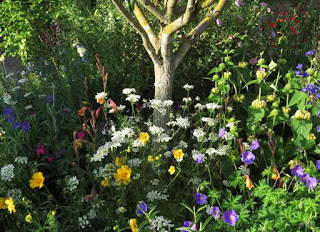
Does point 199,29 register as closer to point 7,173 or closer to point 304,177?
point 304,177

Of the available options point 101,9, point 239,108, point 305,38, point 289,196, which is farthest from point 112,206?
point 305,38

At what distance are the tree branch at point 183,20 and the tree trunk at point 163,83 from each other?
0.27 meters

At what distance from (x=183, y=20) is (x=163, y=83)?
21.1 inches

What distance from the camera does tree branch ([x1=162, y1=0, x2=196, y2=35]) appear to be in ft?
8.25

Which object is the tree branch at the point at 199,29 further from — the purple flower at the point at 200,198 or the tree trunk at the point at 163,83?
the purple flower at the point at 200,198

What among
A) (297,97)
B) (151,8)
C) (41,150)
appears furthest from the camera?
(297,97)

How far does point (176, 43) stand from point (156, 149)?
1.33 metres

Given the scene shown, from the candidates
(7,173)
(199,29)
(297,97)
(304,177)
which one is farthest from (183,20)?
(7,173)

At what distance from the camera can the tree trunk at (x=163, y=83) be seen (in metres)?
2.89

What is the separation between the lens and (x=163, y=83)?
2928 mm

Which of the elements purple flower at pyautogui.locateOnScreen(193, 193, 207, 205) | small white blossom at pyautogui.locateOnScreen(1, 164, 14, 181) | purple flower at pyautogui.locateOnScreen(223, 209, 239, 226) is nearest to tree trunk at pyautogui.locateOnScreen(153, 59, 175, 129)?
Result: purple flower at pyautogui.locateOnScreen(193, 193, 207, 205)

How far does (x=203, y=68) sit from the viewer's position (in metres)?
3.73

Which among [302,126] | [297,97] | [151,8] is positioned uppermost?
[151,8]

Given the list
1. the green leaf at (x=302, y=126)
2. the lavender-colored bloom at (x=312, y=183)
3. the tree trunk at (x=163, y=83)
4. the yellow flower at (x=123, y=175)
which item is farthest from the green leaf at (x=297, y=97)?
the yellow flower at (x=123, y=175)
